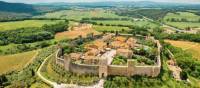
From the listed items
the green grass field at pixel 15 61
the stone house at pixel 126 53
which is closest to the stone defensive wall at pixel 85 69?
the stone house at pixel 126 53

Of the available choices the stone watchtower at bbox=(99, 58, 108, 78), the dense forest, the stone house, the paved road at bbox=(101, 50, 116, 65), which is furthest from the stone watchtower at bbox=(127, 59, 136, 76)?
the dense forest

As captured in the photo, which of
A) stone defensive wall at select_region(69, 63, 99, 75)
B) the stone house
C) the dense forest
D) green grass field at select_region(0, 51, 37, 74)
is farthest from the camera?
the dense forest

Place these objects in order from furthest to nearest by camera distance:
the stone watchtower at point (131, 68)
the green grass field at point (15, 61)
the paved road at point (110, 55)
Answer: the green grass field at point (15, 61)
the paved road at point (110, 55)
the stone watchtower at point (131, 68)

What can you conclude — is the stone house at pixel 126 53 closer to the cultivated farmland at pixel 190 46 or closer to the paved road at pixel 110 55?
the paved road at pixel 110 55

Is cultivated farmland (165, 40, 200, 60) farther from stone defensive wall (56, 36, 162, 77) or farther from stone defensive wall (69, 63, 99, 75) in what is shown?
stone defensive wall (69, 63, 99, 75)

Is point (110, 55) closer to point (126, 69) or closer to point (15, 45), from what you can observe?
point (126, 69)

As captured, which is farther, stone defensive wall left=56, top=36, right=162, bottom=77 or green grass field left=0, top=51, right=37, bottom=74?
green grass field left=0, top=51, right=37, bottom=74

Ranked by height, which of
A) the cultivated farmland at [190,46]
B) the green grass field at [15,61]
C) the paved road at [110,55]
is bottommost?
the green grass field at [15,61]

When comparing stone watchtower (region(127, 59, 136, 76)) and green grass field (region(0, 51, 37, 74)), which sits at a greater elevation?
stone watchtower (region(127, 59, 136, 76))

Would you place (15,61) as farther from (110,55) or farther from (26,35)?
(110,55)
